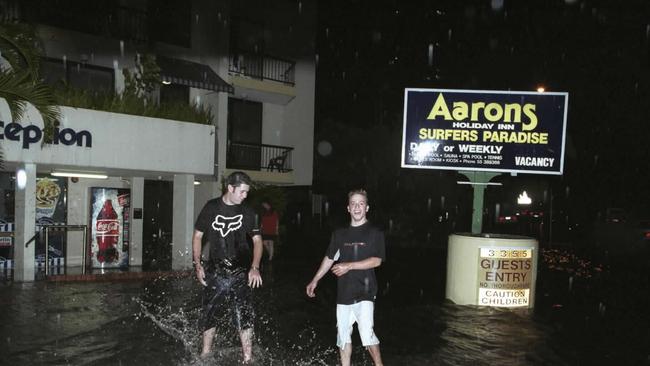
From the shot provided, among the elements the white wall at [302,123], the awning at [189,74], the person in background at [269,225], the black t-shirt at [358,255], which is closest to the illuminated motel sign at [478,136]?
the black t-shirt at [358,255]

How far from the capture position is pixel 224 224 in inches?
258

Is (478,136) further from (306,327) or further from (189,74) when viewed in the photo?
(189,74)

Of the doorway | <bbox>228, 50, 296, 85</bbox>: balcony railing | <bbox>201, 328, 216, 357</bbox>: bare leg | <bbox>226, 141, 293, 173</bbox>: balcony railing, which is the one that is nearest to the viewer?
<bbox>201, 328, 216, 357</bbox>: bare leg

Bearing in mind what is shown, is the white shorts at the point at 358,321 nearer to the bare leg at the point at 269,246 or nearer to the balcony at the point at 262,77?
the bare leg at the point at 269,246

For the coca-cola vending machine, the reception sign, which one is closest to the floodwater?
the reception sign

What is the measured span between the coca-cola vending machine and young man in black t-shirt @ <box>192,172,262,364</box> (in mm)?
10197

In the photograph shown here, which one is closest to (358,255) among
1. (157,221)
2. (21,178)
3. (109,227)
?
(21,178)

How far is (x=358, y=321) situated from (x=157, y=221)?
540 inches

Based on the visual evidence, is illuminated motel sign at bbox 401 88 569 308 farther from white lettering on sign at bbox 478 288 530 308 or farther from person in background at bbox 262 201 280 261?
person in background at bbox 262 201 280 261

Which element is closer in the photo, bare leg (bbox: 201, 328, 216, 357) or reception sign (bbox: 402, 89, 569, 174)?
bare leg (bbox: 201, 328, 216, 357)

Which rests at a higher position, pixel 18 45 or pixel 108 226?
pixel 18 45

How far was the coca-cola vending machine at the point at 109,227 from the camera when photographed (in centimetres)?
1579

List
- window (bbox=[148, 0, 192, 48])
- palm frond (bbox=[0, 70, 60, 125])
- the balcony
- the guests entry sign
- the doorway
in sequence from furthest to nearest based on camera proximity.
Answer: the balcony < window (bbox=[148, 0, 192, 48]) < the doorway < the guests entry sign < palm frond (bbox=[0, 70, 60, 125])

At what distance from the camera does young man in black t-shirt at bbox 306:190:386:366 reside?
607 centimetres
